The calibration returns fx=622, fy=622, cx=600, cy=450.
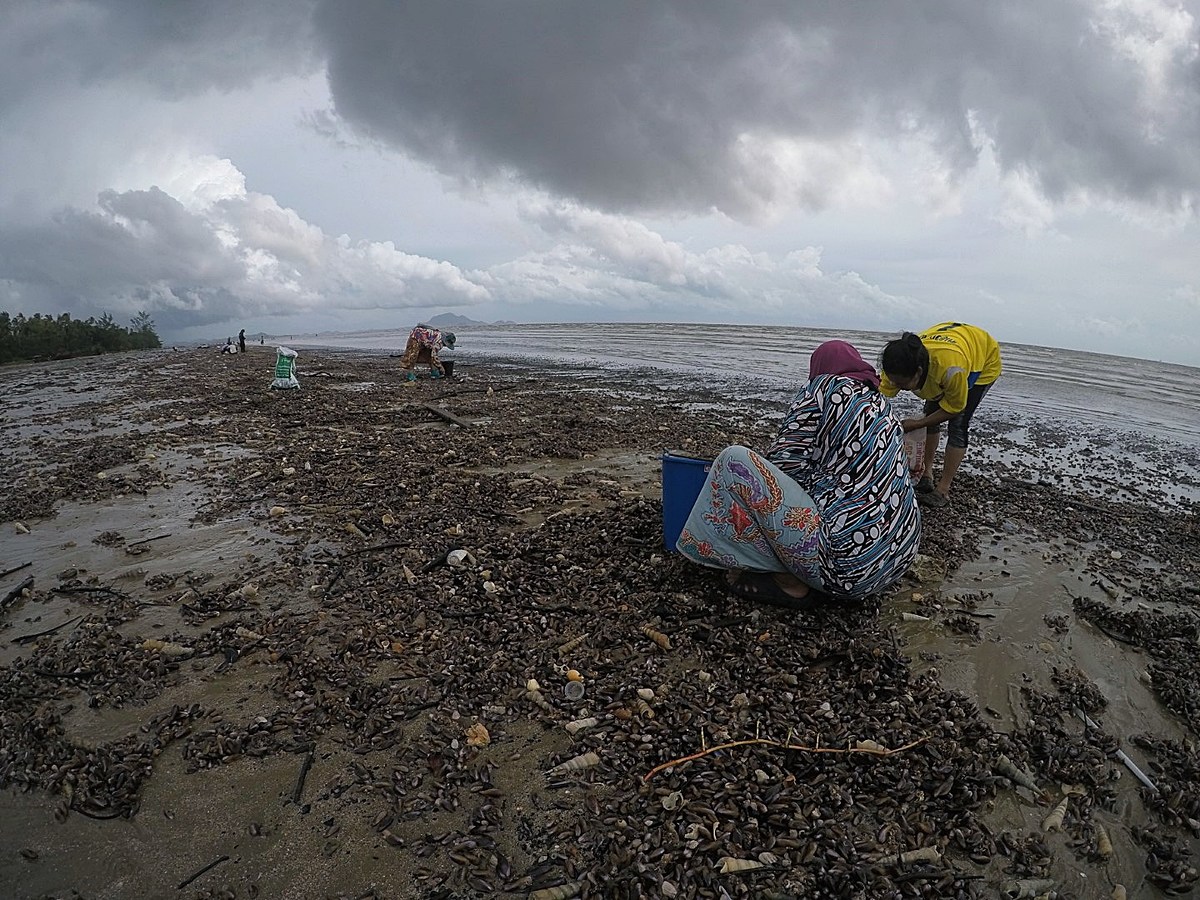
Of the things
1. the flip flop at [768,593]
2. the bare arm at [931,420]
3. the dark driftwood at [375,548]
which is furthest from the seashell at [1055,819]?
the dark driftwood at [375,548]

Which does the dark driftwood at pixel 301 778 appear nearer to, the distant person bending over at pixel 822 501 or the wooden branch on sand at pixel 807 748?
the wooden branch on sand at pixel 807 748

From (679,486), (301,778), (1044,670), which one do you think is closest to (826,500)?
(679,486)

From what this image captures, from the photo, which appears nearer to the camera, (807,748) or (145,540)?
(807,748)

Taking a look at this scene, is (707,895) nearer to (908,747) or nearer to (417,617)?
(908,747)

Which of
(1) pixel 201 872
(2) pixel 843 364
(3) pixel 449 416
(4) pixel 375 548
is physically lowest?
(1) pixel 201 872

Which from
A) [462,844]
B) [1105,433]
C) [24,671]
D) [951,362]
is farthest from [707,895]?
[1105,433]

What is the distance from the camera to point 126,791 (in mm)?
2777

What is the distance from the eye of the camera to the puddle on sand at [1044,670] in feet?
8.75

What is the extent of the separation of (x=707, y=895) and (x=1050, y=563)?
497 cm

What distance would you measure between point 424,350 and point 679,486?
15318 millimetres

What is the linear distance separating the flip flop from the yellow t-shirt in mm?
2675

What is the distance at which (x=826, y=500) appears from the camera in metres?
4.11

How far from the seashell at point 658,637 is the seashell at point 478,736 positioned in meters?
1.27

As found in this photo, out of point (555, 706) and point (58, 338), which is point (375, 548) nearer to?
point (555, 706)
